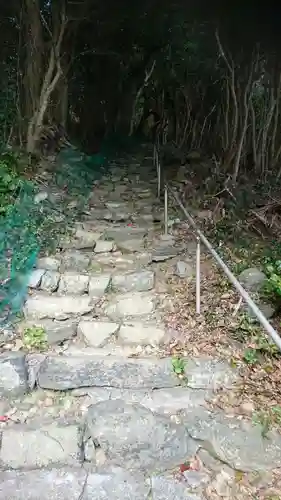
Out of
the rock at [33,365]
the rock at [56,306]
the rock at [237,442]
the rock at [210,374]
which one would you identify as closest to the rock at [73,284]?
the rock at [56,306]

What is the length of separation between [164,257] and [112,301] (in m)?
0.98

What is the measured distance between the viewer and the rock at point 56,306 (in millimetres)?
3405

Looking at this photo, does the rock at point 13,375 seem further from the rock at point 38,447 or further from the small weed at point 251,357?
the small weed at point 251,357

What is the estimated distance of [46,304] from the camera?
11.5 feet

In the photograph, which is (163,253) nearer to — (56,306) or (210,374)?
(56,306)

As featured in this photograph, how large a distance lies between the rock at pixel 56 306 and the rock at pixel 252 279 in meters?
1.32

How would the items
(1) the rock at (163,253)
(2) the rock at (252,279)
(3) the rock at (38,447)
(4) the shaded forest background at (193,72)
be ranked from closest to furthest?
(3) the rock at (38,447)
(2) the rock at (252,279)
(1) the rock at (163,253)
(4) the shaded forest background at (193,72)


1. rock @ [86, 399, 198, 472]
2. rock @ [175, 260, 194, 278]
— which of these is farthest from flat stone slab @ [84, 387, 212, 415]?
rock @ [175, 260, 194, 278]

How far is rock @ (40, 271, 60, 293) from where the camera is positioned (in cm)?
376

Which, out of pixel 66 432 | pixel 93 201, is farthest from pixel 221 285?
pixel 93 201

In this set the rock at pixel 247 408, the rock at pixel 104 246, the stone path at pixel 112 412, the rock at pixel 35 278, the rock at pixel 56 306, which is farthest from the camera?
the rock at pixel 104 246

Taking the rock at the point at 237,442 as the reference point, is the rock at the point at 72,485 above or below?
below

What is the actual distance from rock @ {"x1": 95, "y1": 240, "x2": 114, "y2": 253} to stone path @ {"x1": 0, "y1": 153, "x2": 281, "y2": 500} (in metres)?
0.72

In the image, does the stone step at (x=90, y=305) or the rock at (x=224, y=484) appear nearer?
the rock at (x=224, y=484)
